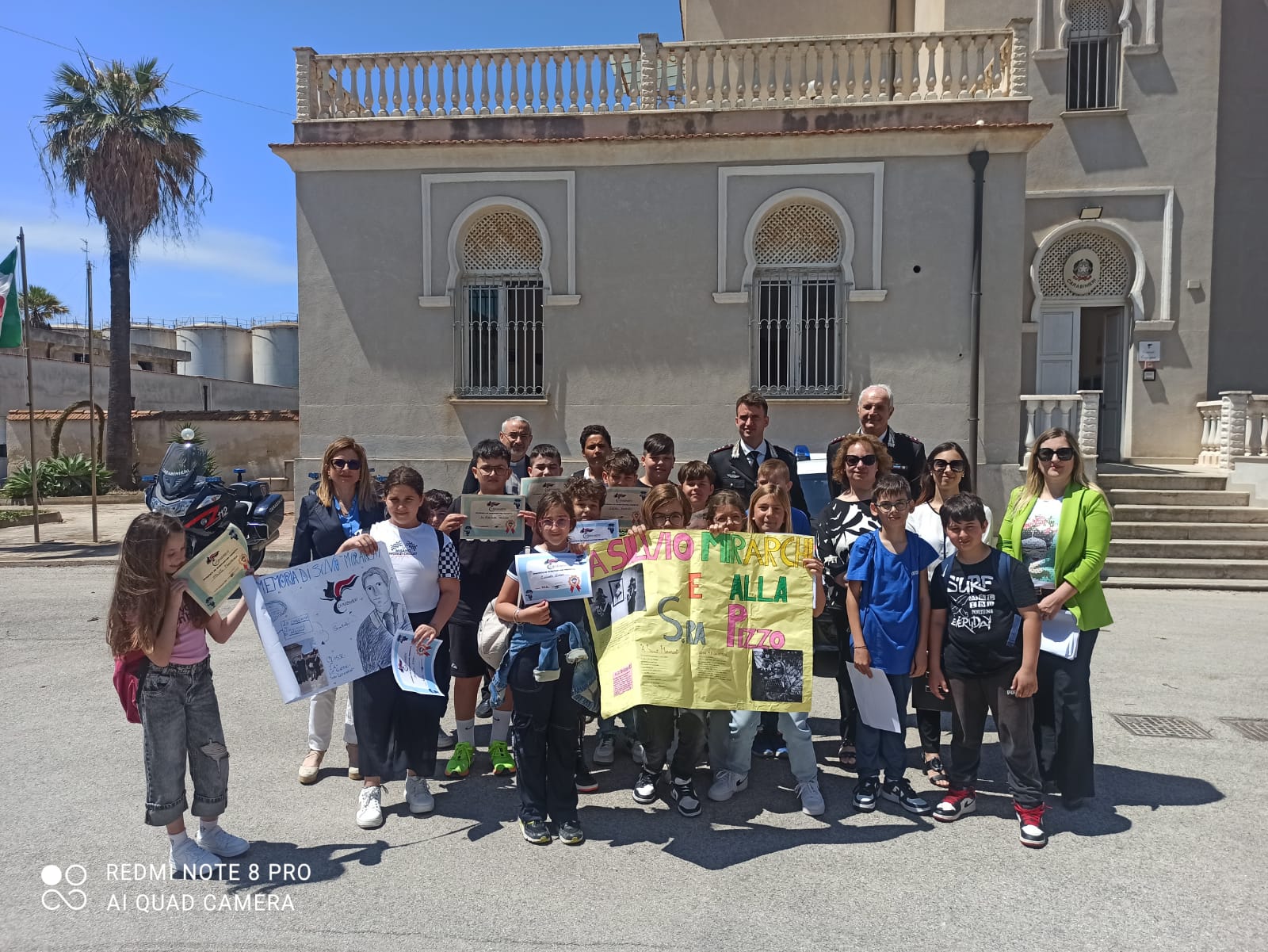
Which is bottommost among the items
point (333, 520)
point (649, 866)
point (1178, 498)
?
point (649, 866)

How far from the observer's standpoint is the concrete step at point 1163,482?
1178 centimetres

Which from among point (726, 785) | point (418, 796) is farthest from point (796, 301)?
point (418, 796)

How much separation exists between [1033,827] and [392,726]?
10.4ft

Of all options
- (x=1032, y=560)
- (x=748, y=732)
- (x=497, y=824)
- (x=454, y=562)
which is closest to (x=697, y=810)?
(x=748, y=732)

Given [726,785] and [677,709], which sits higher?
[677,709]

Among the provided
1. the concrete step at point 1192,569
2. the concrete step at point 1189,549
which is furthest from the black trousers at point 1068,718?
the concrete step at point 1189,549

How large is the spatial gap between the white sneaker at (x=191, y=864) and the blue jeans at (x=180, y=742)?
14 centimetres

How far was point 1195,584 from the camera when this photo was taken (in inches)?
391

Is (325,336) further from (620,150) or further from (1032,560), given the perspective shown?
(1032,560)

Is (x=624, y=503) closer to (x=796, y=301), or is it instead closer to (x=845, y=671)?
(x=845, y=671)

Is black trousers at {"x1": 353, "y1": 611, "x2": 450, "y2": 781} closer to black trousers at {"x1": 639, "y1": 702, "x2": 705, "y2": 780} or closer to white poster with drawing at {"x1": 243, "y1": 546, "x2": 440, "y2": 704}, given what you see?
white poster with drawing at {"x1": 243, "y1": 546, "x2": 440, "y2": 704}

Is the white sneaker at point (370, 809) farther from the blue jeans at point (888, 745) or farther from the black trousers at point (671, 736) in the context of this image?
the blue jeans at point (888, 745)

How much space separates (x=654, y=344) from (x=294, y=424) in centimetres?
1349

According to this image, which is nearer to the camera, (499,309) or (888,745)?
(888,745)
